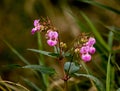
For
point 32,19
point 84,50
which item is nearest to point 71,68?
point 84,50

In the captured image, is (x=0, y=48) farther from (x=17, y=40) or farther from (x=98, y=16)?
(x=98, y=16)

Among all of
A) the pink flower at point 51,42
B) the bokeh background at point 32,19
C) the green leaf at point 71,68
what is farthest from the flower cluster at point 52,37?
the bokeh background at point 32,19

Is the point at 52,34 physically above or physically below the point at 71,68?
above

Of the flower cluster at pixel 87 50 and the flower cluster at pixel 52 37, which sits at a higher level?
the flower cluster at pixel 52 37

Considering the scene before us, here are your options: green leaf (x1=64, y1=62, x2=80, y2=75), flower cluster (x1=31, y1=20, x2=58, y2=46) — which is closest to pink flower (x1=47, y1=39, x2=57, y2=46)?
flower cluster (x1=31, y1=20, x2=58, y2=46)

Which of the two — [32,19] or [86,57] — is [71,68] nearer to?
[86,57]

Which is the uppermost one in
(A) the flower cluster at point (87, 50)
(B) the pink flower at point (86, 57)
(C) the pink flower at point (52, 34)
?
(C) the pink flower at point (52, 34)

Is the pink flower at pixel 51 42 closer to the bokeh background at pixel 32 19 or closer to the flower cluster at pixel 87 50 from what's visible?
the flower cluster at pixel 87 50

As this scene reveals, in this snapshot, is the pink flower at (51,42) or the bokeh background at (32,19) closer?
the pink flower at (51,42)

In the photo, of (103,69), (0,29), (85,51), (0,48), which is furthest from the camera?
(0,29)

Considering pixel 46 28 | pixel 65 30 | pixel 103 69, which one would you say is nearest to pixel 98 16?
pixel 65 30

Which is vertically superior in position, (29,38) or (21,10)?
(21,10)
